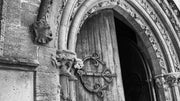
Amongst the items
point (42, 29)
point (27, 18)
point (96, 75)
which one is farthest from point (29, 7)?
point (96, 75)

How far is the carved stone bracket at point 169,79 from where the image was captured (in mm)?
3693

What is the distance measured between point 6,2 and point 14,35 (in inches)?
14.0

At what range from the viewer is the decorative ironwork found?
3.23 metres

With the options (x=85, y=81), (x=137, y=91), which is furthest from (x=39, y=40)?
(x=137, y=91)

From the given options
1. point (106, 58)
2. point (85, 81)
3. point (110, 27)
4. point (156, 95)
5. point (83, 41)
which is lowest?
point (156, 95)

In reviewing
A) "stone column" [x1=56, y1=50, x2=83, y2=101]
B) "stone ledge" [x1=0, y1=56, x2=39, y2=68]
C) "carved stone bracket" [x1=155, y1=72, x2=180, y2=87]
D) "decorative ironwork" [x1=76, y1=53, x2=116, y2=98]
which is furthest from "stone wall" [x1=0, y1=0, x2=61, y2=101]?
"carved stone bracket" [x1=155, y1=72, x2=180, y2=87]

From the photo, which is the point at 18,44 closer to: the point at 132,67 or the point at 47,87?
the point at 47,87

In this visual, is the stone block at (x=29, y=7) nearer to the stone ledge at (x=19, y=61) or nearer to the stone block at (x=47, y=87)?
the stone ledge at (x=19, y=61)

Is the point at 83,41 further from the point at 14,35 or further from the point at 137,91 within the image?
the point at 137,91

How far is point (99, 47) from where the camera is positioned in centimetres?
365

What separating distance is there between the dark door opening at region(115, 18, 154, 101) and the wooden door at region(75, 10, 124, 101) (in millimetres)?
891

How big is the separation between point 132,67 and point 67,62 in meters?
2.65

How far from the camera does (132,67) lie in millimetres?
4867

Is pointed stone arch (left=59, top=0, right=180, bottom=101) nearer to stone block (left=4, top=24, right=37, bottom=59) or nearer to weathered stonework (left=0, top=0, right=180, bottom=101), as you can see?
weathered stonework (left=0, top=0, right=180, bottom=101)
